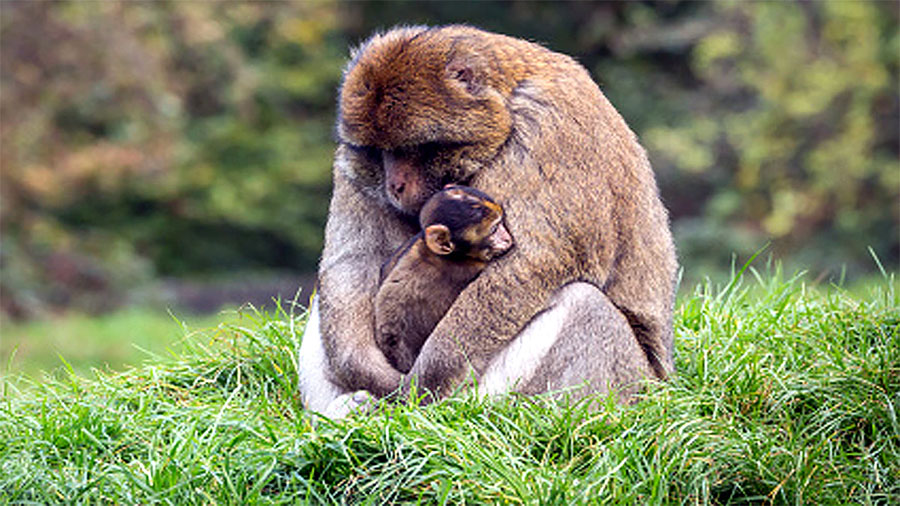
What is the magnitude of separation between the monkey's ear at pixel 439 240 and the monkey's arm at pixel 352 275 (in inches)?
12.8

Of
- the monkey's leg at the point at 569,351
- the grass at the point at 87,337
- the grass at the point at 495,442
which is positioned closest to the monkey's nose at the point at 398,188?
the monkey's leg at the point at 569,351

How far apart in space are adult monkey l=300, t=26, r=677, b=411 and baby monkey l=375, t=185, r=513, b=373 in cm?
7

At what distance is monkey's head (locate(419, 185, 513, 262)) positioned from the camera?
3.90 metres

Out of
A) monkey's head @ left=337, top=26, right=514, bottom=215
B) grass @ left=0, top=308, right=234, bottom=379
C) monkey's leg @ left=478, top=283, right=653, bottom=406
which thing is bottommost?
grass @ left=0, top=308, right=234, bottom=379

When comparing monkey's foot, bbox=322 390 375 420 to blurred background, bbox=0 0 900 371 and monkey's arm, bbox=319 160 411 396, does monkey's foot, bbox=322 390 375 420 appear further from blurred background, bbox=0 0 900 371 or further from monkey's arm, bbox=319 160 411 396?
blurred background, bbox=0 0 900 371

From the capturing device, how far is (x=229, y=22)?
16.8 meters

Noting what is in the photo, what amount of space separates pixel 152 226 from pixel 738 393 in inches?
580

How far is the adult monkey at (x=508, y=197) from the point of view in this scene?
396 centimetres

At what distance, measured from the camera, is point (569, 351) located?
13.2ft

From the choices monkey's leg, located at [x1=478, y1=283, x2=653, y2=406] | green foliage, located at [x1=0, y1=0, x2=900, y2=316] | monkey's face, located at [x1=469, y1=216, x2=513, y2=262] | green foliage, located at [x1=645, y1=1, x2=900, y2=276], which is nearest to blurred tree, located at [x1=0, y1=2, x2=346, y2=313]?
green foliage, located at [x1=0, y1=0, x2=900, y2=316]

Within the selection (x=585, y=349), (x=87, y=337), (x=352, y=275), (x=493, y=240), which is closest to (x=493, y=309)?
(x=493, y=240)

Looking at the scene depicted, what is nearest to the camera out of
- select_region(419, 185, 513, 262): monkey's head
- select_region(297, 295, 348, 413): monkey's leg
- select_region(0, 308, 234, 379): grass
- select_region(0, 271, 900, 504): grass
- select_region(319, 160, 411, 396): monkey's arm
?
select_region(0, 271, 900, 504): grass

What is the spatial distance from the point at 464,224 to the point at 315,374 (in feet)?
3.34

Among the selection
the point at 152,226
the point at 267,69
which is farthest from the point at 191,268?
the point at 267,69
